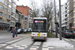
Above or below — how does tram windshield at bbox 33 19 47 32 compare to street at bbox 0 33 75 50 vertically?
above

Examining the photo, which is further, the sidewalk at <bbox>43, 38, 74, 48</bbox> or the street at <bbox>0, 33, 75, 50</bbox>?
the sidewalk at <bbox>43, 38, 74, 48</bbox>

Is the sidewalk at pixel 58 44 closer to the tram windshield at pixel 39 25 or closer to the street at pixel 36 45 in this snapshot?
the street at pixel 36 45

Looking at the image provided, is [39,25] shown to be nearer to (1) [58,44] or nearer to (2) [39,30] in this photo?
(2) [39,30]

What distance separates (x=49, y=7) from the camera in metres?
24.3

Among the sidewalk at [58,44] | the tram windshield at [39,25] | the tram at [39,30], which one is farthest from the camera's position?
the tram windshield at [39,25]

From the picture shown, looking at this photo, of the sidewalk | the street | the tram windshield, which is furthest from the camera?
the tram windshield

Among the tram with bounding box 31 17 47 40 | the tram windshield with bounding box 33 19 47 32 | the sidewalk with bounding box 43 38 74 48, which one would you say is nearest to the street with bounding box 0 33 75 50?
the sidewalk with bounding box 43 38 74 48

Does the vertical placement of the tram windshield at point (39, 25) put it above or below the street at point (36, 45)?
above

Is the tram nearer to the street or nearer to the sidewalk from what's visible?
the street

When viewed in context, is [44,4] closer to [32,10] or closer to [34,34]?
[32,10]

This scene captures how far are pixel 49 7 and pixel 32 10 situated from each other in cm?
850

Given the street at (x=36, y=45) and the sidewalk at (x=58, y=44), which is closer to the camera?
the street at (x=36, y=45)

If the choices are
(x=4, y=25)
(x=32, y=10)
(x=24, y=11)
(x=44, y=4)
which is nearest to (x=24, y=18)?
(x=24, y=11)

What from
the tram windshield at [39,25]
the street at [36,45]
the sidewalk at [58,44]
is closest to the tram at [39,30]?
the tram windshield at [39,25]
